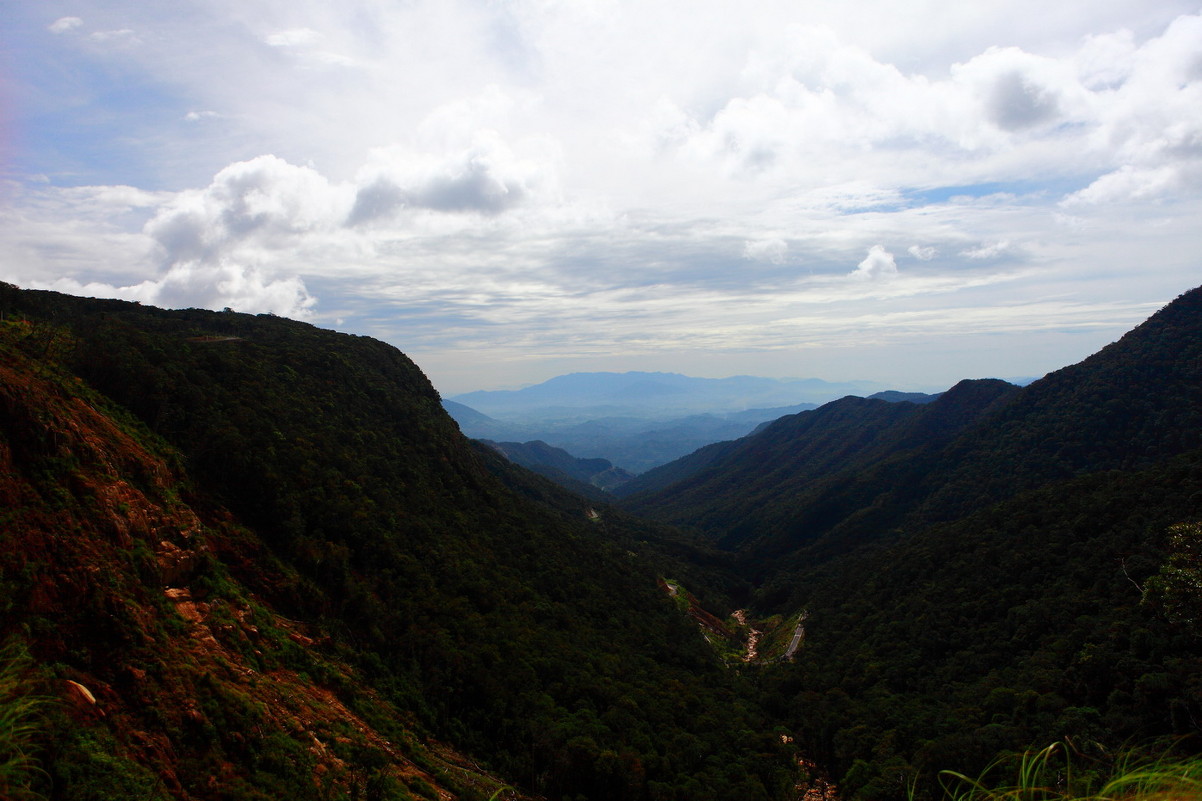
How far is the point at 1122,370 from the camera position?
8238cm

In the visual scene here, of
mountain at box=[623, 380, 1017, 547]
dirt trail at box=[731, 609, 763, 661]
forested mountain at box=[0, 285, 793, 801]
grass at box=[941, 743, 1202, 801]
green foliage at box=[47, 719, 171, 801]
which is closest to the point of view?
grass at box=[941, 743, 1202, 801]

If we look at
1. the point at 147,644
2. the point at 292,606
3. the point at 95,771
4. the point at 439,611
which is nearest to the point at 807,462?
the point at 439,611

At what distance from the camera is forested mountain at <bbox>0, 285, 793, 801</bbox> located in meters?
13.1

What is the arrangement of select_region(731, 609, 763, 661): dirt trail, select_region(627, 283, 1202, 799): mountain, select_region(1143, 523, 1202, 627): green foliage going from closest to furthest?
select_region(627, 283, 1202, 799): mountain, select_region(1143, 523, 1202, 627): green foliage, select_region(731, 609, 763, 661): dirt trail

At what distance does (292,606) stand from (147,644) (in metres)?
11.7

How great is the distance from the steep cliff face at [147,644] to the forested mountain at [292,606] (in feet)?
0.24

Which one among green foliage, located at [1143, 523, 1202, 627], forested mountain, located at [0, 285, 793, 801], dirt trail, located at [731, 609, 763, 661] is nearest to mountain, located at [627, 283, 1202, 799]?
green foliage, located at [1143, 523, 1202, 627]

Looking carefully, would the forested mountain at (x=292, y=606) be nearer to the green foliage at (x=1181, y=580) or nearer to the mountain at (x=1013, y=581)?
the mountain at (x=1013, y=581)

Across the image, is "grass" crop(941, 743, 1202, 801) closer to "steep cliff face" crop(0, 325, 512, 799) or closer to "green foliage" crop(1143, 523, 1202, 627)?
"steep cliff face" crop(0, 325, 512, 799)

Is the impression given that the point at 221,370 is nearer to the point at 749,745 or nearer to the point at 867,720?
the point at 749,745

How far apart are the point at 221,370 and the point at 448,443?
930 inches

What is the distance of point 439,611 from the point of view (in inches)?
1340

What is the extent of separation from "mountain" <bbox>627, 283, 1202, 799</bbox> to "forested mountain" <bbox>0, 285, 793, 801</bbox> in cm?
1095

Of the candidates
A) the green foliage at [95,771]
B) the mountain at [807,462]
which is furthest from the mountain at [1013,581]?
the green foliage at [95,771]
